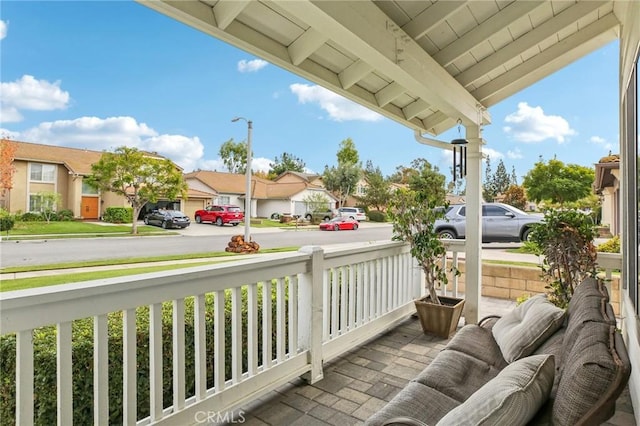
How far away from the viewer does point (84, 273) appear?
1634mm

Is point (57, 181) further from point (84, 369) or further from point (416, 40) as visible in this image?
point (416, 40)

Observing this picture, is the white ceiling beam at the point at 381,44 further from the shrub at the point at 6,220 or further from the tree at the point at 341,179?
the shrub at the point at 6,220

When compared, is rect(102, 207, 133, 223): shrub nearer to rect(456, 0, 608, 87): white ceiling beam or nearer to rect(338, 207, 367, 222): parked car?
rect(338, 207, 367, 222): parked car

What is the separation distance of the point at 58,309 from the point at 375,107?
280 centimetres

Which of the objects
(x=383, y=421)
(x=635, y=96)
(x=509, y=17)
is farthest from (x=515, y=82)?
(x=383, y=421)

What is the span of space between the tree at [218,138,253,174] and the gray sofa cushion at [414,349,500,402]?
249 cm

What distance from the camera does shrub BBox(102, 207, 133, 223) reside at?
206 cm

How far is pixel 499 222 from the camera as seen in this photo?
20.3 ft

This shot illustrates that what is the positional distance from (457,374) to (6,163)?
7.62 ft

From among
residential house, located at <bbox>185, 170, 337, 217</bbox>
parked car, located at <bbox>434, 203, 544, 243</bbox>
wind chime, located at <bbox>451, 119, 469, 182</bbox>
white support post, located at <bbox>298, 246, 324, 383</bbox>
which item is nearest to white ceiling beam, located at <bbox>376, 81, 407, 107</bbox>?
wind chime, located at <bbox>451, 119, 469, 182</bbox>

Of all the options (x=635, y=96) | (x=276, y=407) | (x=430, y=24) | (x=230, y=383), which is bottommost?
(x=276, y=407)

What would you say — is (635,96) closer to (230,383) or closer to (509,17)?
(509,17)

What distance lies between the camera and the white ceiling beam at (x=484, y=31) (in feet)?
7.50

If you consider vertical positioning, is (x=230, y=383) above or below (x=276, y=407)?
above
